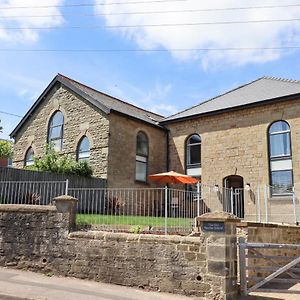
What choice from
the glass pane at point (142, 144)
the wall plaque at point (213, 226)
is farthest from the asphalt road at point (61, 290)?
the glass pane at point (142, 144)

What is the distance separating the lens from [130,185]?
20109mm

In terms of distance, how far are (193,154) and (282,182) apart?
5290mm

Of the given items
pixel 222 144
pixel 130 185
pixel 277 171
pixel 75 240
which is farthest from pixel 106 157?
pixel 75 240

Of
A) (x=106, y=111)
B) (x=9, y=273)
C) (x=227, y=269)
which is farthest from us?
(x=106, y=111)

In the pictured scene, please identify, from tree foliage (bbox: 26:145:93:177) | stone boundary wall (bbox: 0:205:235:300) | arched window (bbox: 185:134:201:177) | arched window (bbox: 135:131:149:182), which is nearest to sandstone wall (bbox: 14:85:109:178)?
tree foliage (bbox: 26:145:93:177)

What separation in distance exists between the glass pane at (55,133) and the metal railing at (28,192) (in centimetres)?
914

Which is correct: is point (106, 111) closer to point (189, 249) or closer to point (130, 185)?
point (130, 185)

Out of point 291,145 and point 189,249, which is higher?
point 291,145

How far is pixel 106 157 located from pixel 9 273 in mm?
9924

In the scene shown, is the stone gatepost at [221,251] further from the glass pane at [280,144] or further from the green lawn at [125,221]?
the glass pane at [280,144]

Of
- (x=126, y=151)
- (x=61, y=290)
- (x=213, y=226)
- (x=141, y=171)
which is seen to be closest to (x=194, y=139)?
(x=141, y=171)

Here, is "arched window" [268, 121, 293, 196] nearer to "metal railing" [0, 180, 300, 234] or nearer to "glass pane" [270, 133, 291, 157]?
"glass pane" [270, 133, 291, 157]

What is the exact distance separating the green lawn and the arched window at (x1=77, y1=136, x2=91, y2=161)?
9.78 meters

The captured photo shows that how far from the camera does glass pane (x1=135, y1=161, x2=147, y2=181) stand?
20.9m
